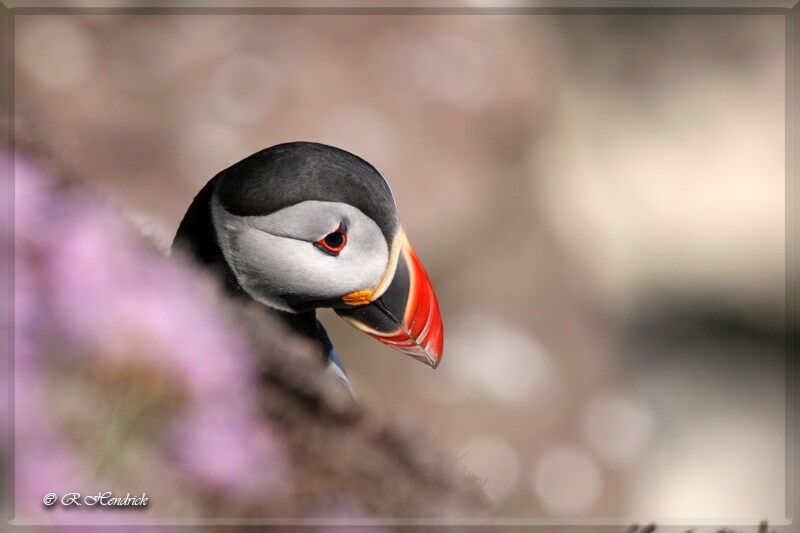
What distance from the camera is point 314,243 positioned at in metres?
0.91

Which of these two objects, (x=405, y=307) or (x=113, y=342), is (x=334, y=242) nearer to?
(x=405, y=307)

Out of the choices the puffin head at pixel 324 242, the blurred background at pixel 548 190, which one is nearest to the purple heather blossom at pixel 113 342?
the puffin head at pixel 324 242

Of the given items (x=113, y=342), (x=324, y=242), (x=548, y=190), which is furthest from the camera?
(x=548, y=190)

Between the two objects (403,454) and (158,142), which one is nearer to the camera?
(403,454)

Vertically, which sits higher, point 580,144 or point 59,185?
point 580,144

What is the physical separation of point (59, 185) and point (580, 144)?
2.42 metres

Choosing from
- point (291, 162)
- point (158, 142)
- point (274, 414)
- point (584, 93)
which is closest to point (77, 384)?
point (274, 414)

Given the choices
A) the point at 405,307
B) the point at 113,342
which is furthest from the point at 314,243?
the point at 113,342

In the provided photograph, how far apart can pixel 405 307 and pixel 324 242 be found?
14 cm

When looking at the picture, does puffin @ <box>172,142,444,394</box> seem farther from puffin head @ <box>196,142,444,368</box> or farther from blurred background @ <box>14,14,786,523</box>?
blurred background @ <box>14,14,786,523</box>

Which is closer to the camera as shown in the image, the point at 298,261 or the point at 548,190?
the point at 298,261

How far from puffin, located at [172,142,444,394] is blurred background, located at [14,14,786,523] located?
0.93m

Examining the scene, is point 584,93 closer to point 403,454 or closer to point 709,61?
point 709,61

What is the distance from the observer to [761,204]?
230 centimetres
